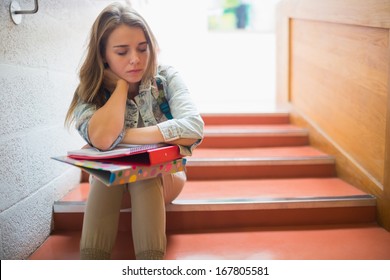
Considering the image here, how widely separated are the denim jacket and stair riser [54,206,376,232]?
49cm

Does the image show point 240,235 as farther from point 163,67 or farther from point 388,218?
point 163,67

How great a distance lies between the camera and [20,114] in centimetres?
121

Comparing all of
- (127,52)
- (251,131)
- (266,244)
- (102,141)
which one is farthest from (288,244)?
(251,131)

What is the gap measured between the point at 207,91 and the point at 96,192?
3670 millimetres

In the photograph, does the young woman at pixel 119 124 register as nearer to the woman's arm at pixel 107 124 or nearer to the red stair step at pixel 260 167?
the woman's arm at pixel 107 124

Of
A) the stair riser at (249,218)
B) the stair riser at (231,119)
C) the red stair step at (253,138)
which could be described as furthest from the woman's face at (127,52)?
the stair riser at (231,119)

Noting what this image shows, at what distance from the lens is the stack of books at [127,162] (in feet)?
2.91

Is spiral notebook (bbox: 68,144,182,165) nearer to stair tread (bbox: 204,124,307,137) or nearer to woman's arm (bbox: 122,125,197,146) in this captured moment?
woman's arm (bbox: 122,125,197,146)

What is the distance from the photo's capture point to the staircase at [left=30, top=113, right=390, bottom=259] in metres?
1.33

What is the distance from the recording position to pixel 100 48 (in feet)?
3.78

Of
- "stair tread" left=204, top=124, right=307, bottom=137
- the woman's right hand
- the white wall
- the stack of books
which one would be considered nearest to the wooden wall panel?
"stair tread" left=204, top=124, right=307, bottom=137

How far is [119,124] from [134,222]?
0.32 m

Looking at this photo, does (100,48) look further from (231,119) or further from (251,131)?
(231,119)
